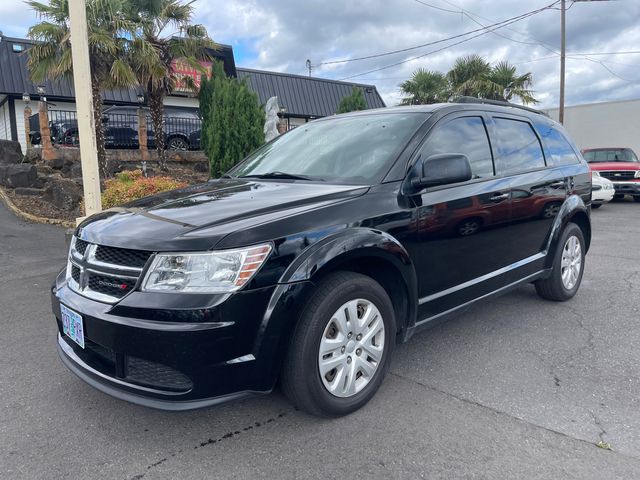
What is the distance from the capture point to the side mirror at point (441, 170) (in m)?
3.06

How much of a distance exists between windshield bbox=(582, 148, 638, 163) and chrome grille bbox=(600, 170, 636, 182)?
0.84m

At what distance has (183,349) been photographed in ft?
7.48

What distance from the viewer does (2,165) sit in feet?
40.6

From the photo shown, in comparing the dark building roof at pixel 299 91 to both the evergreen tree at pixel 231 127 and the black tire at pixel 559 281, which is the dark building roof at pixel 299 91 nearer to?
the evergreen tree at pixel 231 127

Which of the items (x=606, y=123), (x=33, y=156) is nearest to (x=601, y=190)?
(x=606, y=123)

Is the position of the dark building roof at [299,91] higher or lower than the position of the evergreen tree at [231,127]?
higher

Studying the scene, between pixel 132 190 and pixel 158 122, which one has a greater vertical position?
pixel 158 122

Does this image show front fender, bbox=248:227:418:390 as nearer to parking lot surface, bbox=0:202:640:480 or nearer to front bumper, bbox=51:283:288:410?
front bumper, bbox=51:283:288:410

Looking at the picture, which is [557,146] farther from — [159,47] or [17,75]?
[17,75]

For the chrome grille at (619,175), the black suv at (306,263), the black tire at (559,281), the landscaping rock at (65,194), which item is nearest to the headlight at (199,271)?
the black suv at (306,263)

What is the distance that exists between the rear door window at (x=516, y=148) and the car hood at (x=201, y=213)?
1589 mm

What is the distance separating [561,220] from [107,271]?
3.87 m

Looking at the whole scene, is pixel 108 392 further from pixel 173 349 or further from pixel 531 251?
pixel 531 251

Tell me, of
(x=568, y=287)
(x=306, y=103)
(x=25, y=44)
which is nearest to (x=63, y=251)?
(x=568, y=287)
